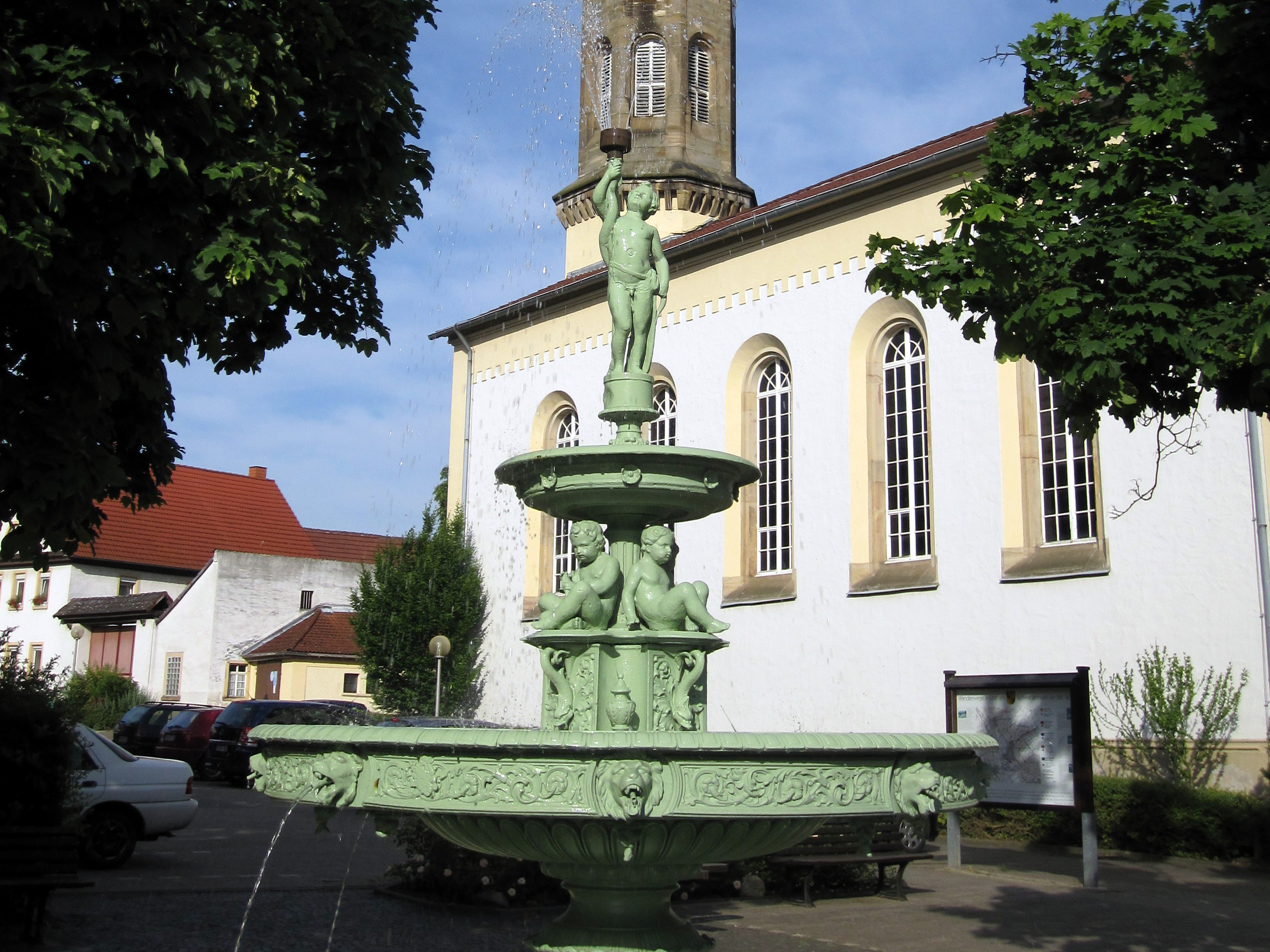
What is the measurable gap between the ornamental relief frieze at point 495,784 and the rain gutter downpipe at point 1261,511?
14.4m

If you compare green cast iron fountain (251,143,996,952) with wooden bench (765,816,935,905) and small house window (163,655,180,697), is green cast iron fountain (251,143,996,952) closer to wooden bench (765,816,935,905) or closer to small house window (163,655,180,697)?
wooden bench (765,816,935,905)

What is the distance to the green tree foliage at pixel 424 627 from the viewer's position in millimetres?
30641

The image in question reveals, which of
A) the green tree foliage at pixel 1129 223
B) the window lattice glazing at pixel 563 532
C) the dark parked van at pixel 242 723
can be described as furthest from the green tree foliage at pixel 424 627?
the green tree foliage at pixel 1129 223

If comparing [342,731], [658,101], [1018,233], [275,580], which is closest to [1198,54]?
[1018,233]

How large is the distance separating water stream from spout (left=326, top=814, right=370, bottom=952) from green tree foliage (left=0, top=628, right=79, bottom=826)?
2382 millimetres

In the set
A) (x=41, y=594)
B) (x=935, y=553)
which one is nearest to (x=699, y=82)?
(x=935, y=553)

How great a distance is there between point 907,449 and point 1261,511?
6.46 m

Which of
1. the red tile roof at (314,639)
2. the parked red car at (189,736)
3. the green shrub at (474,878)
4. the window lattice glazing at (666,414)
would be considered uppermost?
the window lattice glazing at (666,414)

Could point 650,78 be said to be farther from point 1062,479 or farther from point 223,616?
point 223,616

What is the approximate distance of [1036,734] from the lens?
1338 cm

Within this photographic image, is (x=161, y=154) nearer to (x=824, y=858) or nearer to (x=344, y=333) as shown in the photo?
(x=344, y=333)

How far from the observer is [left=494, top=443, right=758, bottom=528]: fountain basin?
7176 millimetres

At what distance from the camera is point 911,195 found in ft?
74.0

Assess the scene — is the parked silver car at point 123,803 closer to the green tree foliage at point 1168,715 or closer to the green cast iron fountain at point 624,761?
the green cast iron fountain at point 624,761
